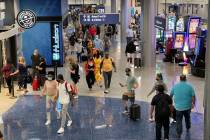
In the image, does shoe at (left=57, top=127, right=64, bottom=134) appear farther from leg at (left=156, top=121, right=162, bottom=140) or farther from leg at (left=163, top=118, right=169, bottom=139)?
leg at (left=163, top=118, right=169, bottom=139)

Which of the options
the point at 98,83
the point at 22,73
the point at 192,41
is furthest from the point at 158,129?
the point at 192,41

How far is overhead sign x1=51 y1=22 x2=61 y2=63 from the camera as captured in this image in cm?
2342

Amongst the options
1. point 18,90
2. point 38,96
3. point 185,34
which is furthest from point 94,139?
point 185,34

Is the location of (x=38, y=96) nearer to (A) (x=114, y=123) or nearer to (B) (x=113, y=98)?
(B) (x=113, y=98)

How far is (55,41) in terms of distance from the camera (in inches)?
929

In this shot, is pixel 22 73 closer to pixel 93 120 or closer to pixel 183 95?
pixel 93 120

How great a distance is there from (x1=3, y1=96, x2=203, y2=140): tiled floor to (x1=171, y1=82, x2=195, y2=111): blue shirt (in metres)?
1.00

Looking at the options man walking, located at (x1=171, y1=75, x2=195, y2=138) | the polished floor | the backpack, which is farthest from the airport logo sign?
the backpack

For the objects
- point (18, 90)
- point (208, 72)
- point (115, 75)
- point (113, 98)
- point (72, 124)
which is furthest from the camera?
point (115, 75)

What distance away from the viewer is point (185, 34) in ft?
83.4

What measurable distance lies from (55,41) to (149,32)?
4.71 m

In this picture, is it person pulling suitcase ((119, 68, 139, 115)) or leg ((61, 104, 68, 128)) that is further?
person pulling suitcase ((119, 68, 139, 115))

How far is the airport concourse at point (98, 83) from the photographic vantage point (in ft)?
41.2

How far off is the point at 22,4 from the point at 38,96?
287 inches
